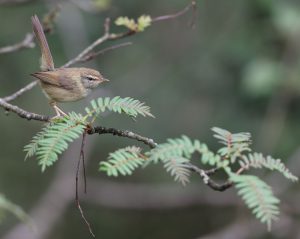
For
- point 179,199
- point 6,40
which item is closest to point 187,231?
point 179,199

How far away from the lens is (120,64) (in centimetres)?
798

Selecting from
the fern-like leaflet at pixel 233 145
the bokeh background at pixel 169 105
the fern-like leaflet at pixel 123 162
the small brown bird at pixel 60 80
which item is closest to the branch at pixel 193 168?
the fern-like leaflet at pixel 233 145

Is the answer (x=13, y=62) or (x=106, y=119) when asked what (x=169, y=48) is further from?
(x=13, y=62)

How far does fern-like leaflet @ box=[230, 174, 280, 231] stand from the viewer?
72.9 inches

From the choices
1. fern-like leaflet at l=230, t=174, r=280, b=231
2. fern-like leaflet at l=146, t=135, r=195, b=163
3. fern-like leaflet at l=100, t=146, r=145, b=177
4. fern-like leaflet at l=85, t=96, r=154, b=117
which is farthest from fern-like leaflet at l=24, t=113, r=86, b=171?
fern-like leaflet at l=230, t=174, r=280, b=231

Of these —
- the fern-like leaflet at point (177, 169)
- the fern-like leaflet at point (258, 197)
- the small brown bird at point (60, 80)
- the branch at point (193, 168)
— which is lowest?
the fern-like leaflet at point (258, 197)

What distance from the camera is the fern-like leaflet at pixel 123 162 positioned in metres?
2.11

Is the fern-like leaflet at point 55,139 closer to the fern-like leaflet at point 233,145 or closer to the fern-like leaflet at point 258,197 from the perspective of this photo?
the fern-like leaflet at point 233,145

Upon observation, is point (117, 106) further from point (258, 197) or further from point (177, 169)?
point (258, 197)

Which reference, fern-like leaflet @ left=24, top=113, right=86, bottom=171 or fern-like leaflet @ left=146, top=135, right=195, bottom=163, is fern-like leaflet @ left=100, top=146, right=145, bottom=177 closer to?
fern-like leaflet @ left=146, top=135, right=195, bottom=163

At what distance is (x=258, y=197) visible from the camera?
6.24ft

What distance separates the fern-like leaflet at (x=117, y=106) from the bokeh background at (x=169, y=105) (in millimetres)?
3161

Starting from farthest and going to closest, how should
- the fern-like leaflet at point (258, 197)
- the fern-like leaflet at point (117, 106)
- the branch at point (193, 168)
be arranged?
the fern-like leaflet at point (117, 106)
the branch at point (193, 168)
the fern-like leaflet at point (258, 197)

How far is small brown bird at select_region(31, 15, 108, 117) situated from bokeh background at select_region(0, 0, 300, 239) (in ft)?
3.77
